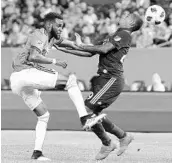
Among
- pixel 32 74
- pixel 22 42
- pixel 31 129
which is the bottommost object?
pixel 31 129

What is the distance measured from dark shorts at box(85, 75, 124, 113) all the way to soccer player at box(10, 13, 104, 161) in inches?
12.0

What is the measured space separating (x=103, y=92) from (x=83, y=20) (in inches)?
306

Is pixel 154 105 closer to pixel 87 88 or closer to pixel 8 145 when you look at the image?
pixel 87 88

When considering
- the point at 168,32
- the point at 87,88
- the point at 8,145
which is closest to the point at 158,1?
the point at 168,32

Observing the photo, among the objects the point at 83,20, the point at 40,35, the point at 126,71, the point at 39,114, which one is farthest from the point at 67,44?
the point at 83,20

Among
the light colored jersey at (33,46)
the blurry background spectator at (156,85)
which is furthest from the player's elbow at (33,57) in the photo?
the blurry background spectator at (156,85)

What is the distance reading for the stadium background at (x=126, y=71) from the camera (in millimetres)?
A: 16469

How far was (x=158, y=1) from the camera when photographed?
1803 centimetres

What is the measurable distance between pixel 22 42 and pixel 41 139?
23.7 feet

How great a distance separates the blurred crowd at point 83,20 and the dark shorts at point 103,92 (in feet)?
19.7

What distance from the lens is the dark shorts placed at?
1062 centimetres

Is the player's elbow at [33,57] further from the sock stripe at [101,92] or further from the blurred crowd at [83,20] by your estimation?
A: the blurred crowd at [83,20]

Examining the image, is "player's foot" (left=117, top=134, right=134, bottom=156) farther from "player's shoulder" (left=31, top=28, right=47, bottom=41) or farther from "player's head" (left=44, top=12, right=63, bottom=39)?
"player's shoulder" (left=31, top=28, right=47, bottom=41)

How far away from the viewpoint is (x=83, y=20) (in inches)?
718
